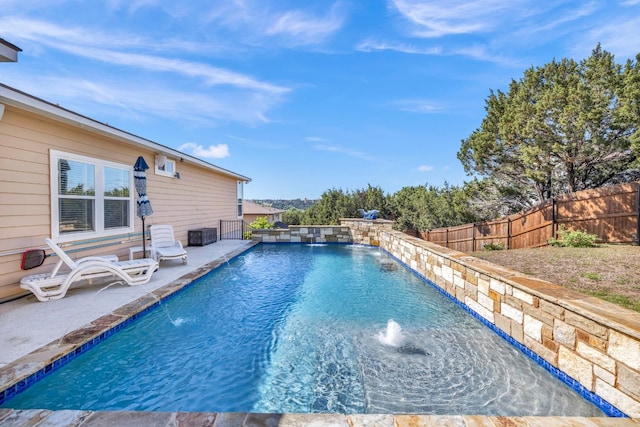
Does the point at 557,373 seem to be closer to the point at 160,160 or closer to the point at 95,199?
the point at 95,199

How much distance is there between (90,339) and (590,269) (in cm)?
766

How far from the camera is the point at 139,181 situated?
692cm

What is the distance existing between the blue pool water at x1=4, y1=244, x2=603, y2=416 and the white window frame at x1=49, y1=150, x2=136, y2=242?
250cm

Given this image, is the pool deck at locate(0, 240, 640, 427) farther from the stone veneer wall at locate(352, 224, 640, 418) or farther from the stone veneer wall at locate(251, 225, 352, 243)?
the stone veneer wall at locate(251, 225, 352, 243)

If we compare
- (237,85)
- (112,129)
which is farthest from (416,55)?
(112,129)

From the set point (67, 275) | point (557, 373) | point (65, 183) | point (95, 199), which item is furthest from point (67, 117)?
point (557, 373)

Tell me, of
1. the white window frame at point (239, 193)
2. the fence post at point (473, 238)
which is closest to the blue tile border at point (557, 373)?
the fence post at point (473, 238)

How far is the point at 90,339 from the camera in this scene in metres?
3.27

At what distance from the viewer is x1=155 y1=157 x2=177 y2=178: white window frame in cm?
862

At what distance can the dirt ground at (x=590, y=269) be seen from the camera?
4.04 meters

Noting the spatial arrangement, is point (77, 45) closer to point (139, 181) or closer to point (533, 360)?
point (139, 181)

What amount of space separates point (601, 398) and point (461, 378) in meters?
1.05

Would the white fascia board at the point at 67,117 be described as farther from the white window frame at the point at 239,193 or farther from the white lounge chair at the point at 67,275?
the white window frame at the point at 239,193

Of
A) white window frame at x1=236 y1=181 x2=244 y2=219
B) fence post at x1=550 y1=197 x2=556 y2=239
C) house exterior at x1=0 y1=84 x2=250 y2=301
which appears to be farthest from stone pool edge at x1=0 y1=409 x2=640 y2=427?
white window frame at x1=236 y1=181 x2=244 y2=219
